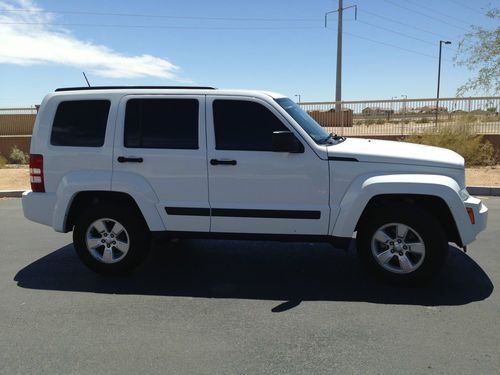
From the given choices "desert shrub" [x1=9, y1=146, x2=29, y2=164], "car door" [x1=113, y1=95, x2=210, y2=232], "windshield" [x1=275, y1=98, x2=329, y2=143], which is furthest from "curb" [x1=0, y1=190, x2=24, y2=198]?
"windshield" [x1=275, y1=98, x2=329, y2=143]

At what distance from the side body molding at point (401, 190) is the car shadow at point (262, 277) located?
2.24 feet

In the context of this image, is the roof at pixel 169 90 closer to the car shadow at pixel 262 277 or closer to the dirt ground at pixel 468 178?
the car shadow at pixel 262 277

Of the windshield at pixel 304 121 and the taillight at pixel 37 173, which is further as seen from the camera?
the taillight at pixel 37 173

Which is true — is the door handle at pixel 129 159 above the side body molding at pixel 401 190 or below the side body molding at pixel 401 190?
above

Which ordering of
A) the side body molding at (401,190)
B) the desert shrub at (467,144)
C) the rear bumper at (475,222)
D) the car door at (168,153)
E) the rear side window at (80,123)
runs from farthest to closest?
the desert shrub at (467,144) → the rear side window at (80,123) → the car door at (168,153) → the rear bumper at (475,222) → the side body molding at (401,190)

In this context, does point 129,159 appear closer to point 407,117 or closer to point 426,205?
point 426,205

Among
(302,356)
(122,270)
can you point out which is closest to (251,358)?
(302,356)

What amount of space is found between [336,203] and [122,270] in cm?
243

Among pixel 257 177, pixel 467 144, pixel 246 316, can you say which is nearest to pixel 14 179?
pixel 257 177

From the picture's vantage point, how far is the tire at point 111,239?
16.2 feet

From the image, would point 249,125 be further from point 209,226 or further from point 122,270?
point 122,270

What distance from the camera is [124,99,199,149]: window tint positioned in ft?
15.8

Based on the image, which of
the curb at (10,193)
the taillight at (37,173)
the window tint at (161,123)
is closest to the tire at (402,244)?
the window tint at (161,123)

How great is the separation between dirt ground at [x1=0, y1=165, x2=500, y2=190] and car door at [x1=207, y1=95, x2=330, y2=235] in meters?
7.29
